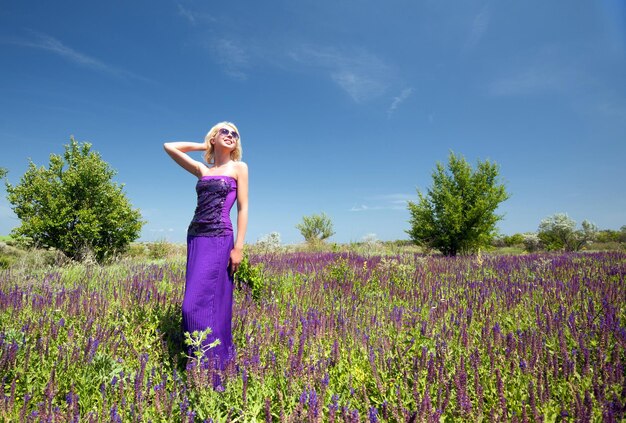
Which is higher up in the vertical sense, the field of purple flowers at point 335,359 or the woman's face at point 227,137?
the woman's face at point 227,137

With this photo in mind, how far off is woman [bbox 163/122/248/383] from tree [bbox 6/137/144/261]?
43.0 feet

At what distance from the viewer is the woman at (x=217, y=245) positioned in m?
2.96

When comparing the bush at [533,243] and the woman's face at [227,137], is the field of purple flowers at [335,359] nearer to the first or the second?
the woman's face at [227,137]

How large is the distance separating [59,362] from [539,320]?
4747 millimetres

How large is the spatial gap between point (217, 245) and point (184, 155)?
1213 millimetres

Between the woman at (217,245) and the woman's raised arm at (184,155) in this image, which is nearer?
the woman at (217,245)

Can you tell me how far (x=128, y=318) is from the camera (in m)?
4.14

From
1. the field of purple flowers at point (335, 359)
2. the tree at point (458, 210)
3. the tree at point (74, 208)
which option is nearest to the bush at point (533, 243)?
the tree at point (458, 210)

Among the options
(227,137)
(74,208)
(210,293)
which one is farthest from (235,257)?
(74,208)

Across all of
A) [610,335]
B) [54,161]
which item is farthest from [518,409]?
[54,161]

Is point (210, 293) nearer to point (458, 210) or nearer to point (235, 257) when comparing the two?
point (235, 257)

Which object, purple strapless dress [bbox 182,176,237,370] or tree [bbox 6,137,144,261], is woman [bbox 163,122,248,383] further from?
tree [bbox 6,137,144,261]

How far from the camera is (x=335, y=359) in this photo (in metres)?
2.71

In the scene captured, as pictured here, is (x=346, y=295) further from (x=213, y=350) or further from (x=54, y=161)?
(x=54, y=161)
